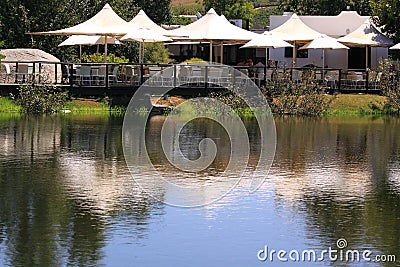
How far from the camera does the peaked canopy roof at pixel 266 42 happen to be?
40469 mm

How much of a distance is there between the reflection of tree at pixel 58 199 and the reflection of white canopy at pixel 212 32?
1206cm

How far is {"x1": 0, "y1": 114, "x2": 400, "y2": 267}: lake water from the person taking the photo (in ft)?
45.2

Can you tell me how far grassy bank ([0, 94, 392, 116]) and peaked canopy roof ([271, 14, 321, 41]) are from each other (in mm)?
3710

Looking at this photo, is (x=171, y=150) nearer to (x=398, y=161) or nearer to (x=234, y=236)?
(x=398, y=161)

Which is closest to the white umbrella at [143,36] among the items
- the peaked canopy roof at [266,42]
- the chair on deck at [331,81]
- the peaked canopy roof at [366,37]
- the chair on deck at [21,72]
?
the peaked canopy roof at [266,42]

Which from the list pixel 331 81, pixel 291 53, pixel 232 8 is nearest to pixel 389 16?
pixel 331 81

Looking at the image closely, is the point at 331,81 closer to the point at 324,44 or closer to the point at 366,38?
the point at 324,44

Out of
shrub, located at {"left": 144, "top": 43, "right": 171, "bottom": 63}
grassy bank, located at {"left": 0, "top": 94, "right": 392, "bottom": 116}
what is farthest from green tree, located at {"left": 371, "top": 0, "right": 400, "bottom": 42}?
shrub, located at {"left": 144, "top": 43, "right": 171, "bottom": 63}

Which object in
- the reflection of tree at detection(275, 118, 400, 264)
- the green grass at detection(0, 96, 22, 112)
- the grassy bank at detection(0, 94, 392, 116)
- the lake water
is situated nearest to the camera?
the lake water

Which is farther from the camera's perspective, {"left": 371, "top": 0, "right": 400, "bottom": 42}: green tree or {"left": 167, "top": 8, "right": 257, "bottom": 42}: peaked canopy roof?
{"left": 371, "top": 0, "right": 400, "bottom": 42}: green tree

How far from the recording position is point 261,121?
35.5m

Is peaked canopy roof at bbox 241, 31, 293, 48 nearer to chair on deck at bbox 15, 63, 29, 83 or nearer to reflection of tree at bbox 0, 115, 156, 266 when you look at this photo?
chair on deck at bbox 15, 63, 29, 83

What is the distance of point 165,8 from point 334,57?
67.5 feet

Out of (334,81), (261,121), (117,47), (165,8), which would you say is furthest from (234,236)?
(165,8)
